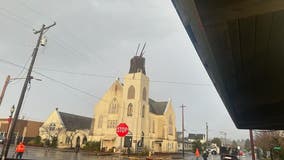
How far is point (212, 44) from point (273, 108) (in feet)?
29.9

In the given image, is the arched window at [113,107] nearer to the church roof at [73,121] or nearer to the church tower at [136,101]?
the church tower at [136,101]

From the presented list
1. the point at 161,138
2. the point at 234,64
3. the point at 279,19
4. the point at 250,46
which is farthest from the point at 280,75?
the point at 161,138

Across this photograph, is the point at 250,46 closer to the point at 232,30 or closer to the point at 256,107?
the point at 232,30

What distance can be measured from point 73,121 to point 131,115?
23827 mm

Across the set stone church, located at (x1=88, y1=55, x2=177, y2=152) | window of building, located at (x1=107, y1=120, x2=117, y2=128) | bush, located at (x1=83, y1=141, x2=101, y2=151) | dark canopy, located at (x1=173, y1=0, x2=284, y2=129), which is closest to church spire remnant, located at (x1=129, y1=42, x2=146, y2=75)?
stone church, located at (x1=88, y1=55, x2=177, y2=152)

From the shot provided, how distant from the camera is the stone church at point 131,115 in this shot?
4562 centimetres

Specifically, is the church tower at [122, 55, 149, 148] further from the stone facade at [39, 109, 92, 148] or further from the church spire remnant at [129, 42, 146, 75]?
the stone facade at [39, 109, 92, 148]

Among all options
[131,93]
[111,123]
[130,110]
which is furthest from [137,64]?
[111,123]

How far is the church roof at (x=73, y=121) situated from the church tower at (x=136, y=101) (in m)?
19.6

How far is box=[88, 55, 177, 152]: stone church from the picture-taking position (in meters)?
45.6

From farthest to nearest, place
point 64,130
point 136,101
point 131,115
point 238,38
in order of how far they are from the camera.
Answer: point 64,130 < point 136,101 < point 131,115 < point 238,38

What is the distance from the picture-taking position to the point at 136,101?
46.4 meters

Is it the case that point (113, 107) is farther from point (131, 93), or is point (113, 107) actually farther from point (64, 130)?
point (64, 130)

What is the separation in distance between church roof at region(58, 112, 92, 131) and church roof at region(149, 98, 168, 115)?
20.8 meters
